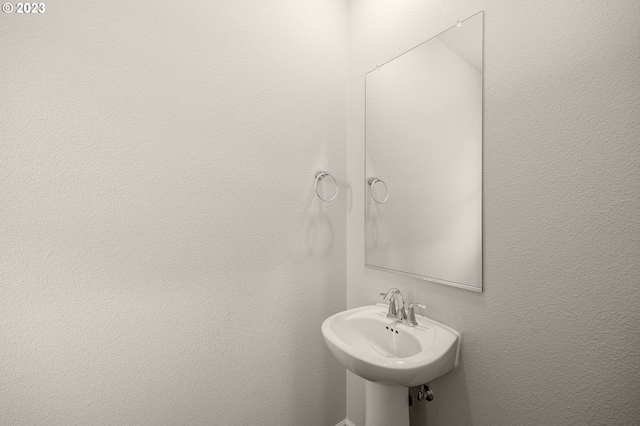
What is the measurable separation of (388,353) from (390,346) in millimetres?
34

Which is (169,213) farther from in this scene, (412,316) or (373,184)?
(412,316)

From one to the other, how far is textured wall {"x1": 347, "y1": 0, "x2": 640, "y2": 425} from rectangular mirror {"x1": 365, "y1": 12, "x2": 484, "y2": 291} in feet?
0.18

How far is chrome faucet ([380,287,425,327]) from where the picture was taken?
126 cm

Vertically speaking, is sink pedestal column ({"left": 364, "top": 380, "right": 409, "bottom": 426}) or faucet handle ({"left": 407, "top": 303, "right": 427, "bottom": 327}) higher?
faucet handle ({"left": 407, "top": 303, "right": 427, "bottom": 327})

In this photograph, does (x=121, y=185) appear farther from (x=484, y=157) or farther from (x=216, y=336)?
(x=484, y=157)

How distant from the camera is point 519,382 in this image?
996mm

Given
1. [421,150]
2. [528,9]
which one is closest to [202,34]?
[421,150]

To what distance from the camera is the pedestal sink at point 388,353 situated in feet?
3.14

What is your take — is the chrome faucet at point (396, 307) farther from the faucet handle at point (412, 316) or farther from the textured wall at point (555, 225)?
the textured wall at point (555, 225)

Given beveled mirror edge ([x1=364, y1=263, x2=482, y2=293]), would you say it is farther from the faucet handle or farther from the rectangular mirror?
the faucet handle

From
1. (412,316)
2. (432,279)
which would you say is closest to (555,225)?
(432,279)

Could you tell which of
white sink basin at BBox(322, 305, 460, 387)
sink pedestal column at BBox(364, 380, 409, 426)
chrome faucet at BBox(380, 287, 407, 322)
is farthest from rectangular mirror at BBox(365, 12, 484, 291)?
sink pedestal column at BBox(364, 380, 409, 426)

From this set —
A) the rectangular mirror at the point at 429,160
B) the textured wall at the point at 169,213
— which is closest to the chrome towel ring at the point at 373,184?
the rectangular mirror at the point at 429,160

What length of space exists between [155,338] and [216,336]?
0.77ft
